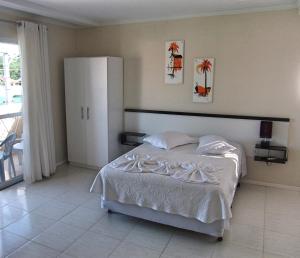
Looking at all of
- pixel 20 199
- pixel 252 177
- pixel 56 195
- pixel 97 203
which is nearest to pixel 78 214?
pixel 97 203

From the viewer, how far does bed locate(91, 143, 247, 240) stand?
2.53 metres

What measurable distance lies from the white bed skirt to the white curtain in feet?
4.86

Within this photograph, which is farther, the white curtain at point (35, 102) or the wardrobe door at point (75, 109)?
the wardrobe door at point (75, 109)

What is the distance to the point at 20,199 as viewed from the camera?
3.45m

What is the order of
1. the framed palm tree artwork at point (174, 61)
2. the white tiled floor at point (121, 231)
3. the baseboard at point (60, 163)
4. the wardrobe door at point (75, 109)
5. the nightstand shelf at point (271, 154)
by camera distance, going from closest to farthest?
the white tiled floor at point (121, 231)
the nightstand shelf at point (271, 154)
the framed palm tree artwork at point (174, 61)
the wardrobe door at point (75, 109)
the baseboard at point (60, 163)

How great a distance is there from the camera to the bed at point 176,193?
2.53 metres

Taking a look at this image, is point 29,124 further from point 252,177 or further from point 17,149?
point 252,177

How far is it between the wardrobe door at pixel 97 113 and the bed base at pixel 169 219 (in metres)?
1.44

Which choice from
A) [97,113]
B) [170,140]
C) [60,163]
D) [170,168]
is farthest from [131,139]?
[170,168]

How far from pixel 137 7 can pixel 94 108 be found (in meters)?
1.63

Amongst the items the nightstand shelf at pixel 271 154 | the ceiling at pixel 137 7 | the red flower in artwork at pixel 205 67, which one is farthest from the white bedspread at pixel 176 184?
the ceiling at pixel 137 7

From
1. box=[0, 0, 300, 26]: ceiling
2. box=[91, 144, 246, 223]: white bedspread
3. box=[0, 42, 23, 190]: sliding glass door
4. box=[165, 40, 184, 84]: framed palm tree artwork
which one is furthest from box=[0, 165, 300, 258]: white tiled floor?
box=[0, 0, 300, 26]: ceiling

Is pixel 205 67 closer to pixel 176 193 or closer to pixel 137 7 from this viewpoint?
pixel 137 7

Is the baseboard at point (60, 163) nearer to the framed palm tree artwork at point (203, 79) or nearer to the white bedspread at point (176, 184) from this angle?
the white bedspread at point (176, 184)
